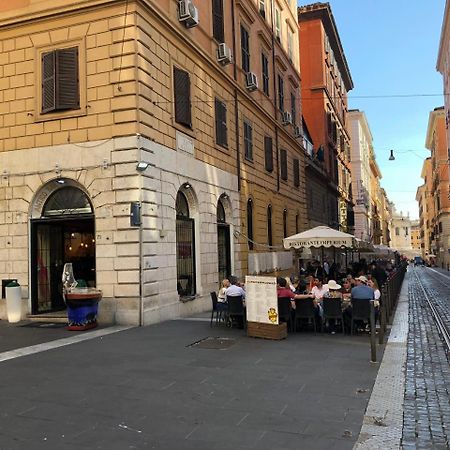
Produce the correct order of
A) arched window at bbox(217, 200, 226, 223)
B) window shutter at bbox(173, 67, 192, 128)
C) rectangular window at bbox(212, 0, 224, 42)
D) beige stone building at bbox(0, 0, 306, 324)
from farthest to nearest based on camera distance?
arched window at bbox(217, 200, 226, 223) → rectangular window at bbox(212, 0, 224, 42) → window shutter at bbox(173, 67, 192, 128) → beige stone building at bbox(0, 0, 306, 324)

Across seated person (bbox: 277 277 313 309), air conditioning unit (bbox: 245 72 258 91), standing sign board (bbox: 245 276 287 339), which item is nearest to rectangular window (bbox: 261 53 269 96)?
air conditioning unit (bbox: 245 72 258 91)

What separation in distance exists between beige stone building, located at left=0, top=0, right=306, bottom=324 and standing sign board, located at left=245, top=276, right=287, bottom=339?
3.13 meters

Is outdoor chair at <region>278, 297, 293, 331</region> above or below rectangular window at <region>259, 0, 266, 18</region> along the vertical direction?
below

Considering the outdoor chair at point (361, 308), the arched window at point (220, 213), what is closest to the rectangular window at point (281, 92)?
the arched window at point (220, 213)

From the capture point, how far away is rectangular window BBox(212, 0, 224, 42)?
1831 cm

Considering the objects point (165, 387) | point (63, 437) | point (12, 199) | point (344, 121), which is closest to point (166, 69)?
point (12, 199)

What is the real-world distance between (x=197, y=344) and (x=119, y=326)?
3.15 meters

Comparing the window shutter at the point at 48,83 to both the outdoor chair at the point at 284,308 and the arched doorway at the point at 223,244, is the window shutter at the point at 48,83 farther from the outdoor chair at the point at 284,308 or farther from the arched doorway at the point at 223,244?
the outdoor chair at the point at 284,308

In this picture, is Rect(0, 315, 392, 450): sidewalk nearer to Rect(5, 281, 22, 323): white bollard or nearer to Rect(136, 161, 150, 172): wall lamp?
Rect(5, 281, 22, 323): white bollard

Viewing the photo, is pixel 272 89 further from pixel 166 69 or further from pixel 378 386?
pixel 378 386

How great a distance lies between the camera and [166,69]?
575 inches

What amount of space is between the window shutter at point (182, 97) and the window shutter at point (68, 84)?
2.92 m

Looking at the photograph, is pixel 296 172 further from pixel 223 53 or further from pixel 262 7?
pixel 223 53

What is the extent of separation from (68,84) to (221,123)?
6.48 metres
